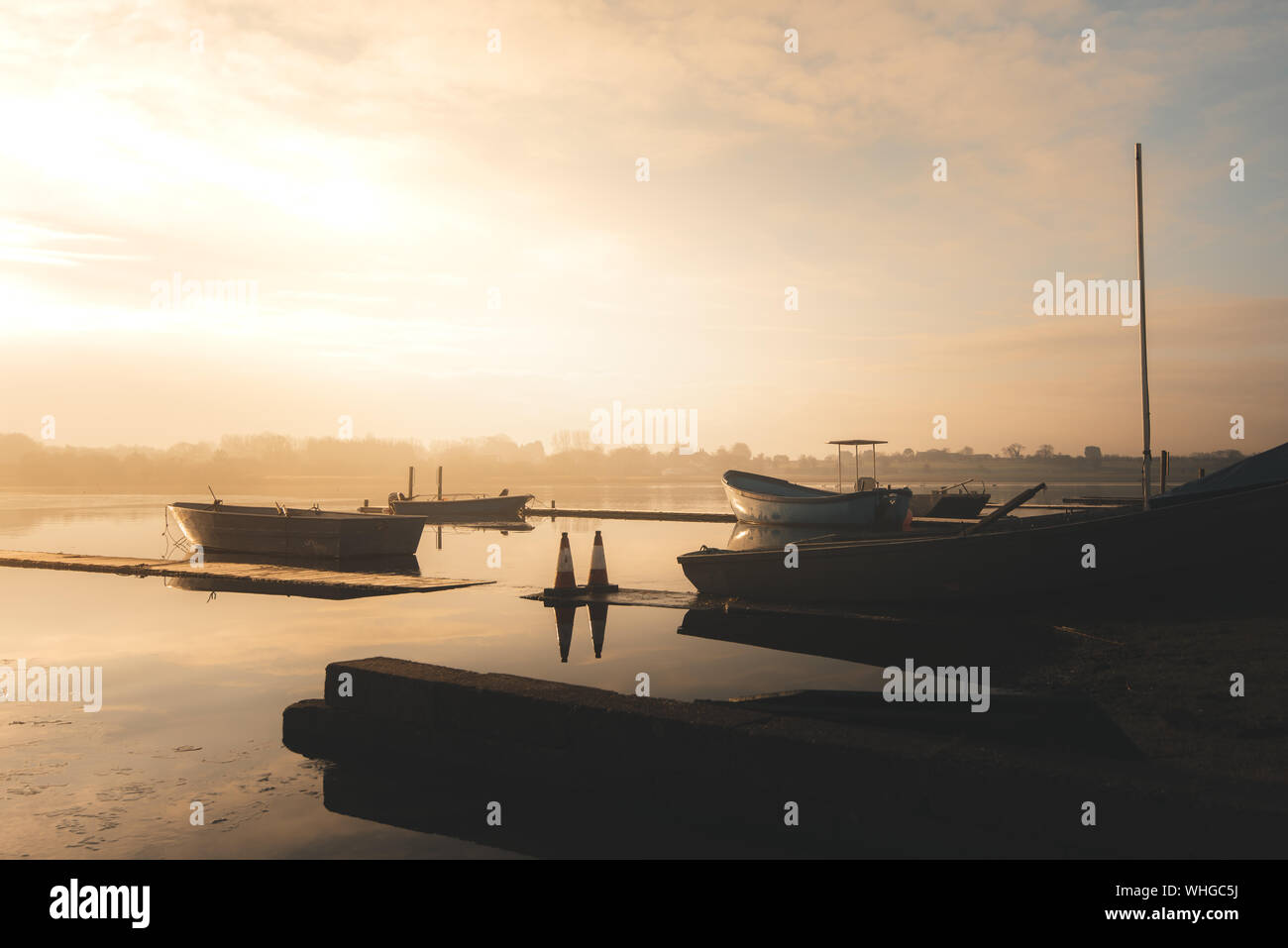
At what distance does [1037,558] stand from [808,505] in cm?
877

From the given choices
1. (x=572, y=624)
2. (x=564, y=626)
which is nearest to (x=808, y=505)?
(x=572, y=624)

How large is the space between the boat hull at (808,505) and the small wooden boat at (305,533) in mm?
9507

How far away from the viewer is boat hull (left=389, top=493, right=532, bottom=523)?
48.4 metres

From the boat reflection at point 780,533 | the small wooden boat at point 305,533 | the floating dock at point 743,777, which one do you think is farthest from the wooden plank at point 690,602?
the small wooden boat at point 305,533

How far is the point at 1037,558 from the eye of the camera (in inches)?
Result: 455

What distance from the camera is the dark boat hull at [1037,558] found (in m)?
10.6

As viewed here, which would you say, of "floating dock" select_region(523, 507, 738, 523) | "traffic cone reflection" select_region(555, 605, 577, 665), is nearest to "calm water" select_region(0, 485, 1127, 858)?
"traffic cone reflection" select_region(555, 605, 577, 665)

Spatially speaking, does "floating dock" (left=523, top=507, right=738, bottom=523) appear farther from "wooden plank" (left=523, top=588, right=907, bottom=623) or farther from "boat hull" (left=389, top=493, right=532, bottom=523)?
"wooden plank" (left=523, top=588, right=907, bottom=623)

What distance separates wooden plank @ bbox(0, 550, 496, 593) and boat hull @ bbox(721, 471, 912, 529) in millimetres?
7136

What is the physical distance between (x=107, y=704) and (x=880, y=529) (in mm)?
14839

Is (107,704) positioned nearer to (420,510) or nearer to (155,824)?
(155,824)

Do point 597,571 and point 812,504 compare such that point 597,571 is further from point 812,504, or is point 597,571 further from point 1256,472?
point 1256,472

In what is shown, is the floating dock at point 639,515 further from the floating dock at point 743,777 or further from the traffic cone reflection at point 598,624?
the floating dock at point 743,777

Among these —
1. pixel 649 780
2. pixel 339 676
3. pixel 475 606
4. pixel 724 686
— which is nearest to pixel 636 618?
pixel 475 606
